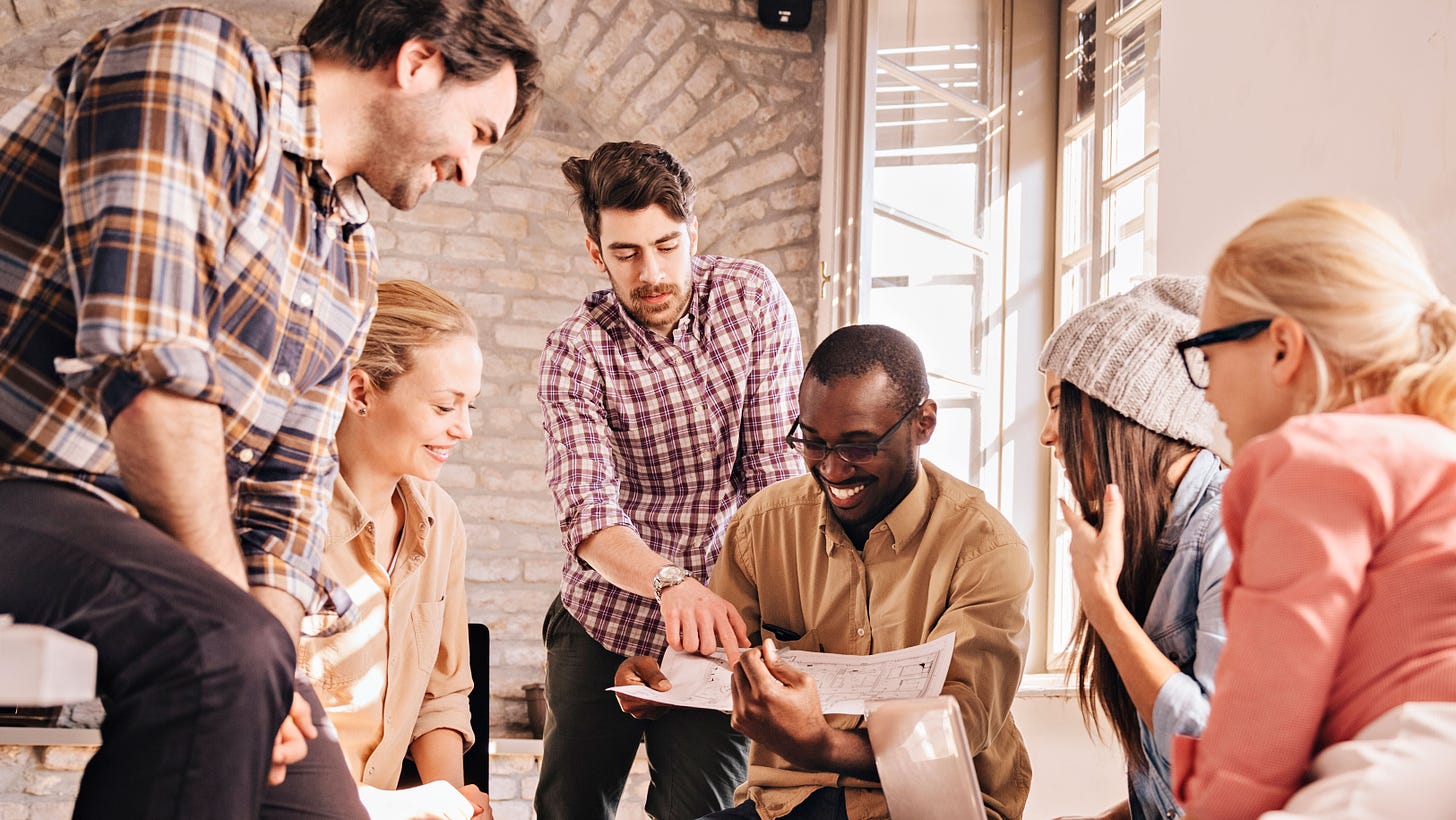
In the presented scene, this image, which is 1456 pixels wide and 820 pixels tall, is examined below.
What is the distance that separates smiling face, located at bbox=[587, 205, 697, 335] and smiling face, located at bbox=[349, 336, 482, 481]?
0.52 metres

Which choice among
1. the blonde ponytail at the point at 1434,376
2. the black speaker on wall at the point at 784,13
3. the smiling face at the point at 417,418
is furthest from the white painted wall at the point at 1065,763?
the black speaker on wall at the point at 784,13

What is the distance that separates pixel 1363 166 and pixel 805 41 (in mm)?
3486

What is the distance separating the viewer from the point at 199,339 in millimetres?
1173

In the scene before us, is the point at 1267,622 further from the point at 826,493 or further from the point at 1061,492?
the point at 1061,492

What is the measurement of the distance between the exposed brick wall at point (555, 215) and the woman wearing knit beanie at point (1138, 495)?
10.6 feet

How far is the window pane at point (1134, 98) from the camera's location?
359 centimetres

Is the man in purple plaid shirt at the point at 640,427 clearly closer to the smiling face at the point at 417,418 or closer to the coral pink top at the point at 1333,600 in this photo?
the smiling face at the point at 417,418

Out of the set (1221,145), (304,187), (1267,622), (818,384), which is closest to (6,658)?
(304,187)

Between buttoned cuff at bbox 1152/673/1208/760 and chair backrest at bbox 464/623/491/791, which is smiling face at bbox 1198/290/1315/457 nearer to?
buttoned cuff at bbox 1152/673/1208/760

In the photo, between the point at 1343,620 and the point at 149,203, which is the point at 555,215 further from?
the point at 1343,620

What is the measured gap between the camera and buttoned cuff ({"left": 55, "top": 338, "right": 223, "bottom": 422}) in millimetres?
1116

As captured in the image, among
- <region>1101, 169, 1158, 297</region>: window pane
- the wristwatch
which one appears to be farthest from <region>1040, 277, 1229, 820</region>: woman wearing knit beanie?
<region>1101, 169, 1158, 297</region>: window pane

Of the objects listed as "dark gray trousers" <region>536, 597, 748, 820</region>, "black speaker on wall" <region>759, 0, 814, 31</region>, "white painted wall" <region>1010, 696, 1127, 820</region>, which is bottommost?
"white painted wall" <region>1010, 696, 1127, 820</region>

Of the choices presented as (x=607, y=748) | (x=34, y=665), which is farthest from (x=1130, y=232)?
(x=34, y=665)
